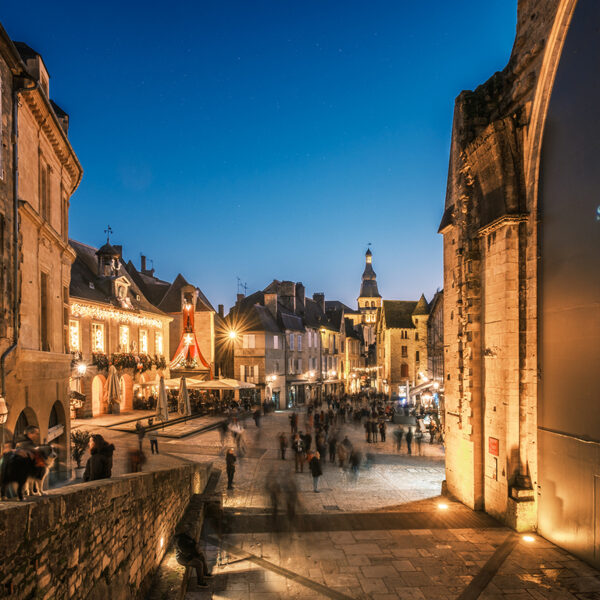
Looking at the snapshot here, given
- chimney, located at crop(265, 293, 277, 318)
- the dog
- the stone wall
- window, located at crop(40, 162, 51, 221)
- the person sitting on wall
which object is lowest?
the person sitting on wall

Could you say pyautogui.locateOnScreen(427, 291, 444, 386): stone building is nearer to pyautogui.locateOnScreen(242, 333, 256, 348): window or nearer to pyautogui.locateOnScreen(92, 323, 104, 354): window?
pyautogui.locateOnScreen(242, 333, 256, 348): window

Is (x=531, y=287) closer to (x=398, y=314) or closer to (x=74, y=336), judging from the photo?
(x=74, y=336)

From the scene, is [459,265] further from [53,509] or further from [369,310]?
[369,310]

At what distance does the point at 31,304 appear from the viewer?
37.1 ft

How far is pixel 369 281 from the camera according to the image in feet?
379

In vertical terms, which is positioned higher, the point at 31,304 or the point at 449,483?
the point at 31,304

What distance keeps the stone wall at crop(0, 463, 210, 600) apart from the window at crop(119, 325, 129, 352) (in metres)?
21.3

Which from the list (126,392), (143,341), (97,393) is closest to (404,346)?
(143,341)

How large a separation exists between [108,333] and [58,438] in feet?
46.7

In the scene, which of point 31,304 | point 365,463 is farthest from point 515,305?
point 31,304

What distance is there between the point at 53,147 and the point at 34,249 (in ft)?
12.1

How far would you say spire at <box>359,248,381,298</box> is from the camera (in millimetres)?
113375

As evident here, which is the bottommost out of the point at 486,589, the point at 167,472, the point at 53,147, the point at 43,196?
the point at 486,589

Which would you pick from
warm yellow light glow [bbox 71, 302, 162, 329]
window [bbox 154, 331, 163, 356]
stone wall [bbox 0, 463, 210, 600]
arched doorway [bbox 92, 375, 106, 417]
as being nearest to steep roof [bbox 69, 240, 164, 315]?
warm yellow light glow [bbox 71, 302, 162, 329]
